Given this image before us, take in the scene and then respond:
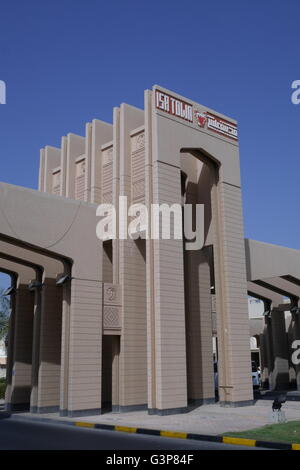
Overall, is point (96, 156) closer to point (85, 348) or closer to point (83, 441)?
point (85, 348)

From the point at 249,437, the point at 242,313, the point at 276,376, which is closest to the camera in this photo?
the point at 249,437

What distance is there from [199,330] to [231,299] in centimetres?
225

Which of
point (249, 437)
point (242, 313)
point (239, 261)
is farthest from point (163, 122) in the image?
point (249, 437)

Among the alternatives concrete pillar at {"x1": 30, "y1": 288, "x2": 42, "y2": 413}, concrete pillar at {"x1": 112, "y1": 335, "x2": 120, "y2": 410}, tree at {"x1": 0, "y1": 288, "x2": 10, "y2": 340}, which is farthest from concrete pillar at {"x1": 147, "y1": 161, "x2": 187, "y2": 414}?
tree at {"x1": 0, "y1": 288, "x2": 10, "y2": 340}

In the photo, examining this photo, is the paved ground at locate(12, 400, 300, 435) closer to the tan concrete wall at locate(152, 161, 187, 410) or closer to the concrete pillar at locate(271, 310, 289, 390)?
the tan concrete wall at locate(152, 161, 187, 410)

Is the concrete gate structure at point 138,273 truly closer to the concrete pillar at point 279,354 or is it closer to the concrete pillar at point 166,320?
the concrete pillar at point 166,320

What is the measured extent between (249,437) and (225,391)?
963cm

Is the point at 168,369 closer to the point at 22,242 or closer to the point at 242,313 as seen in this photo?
the point at 242,313

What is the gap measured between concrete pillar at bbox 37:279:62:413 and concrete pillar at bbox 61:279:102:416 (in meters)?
2.10

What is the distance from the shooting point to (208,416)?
18.3m

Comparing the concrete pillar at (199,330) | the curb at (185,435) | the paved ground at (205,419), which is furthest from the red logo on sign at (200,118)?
the curb at (185,435)

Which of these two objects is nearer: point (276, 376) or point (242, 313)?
point (242, 313)

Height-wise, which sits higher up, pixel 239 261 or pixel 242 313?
pixel 239 261
